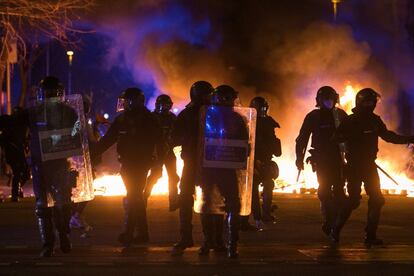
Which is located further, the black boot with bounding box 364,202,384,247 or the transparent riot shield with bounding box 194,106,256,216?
the black boot with bounding box 364,202,384,247

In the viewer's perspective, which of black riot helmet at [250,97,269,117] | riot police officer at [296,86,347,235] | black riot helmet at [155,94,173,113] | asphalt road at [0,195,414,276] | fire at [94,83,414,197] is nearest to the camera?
asphalt road at [0,195,414,276]

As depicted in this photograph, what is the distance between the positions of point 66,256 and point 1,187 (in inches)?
566

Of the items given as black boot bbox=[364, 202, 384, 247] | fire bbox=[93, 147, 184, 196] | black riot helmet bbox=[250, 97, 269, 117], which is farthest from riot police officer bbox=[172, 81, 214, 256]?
fire bbox=[93, 147, 184, 196]

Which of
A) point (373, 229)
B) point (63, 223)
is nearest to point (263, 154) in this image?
point (373, 229)

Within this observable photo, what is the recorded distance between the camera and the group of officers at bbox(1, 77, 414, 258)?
29.9 feet

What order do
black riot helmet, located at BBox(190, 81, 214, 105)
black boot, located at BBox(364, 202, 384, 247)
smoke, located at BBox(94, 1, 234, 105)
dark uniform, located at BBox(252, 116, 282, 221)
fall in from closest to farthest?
black riot helmet, located at BBox(190, 81, 214, 105) < black boot, located at BBox(364, 202, 384, 247) < dark uniform, located at BBox(252, 116, 282, 221) < smoke, located at BBox(94, 1, 234, 105)

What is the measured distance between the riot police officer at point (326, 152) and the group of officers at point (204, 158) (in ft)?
0.04

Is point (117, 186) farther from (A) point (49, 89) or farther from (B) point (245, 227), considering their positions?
(A) point (49, 89)

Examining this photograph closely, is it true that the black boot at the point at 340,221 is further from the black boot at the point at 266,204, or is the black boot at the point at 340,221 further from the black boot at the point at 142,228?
the black boot at the point at 266,204

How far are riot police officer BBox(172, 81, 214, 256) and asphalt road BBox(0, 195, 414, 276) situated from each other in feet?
0.83

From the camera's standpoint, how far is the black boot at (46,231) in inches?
358

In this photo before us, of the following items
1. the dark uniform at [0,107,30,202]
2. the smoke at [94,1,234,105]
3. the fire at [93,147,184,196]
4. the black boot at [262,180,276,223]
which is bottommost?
the black boot at [262,180,276,223]

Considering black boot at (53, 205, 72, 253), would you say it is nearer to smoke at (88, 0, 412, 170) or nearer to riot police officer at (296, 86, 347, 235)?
riot police officer at (296, 86, 347, 235)

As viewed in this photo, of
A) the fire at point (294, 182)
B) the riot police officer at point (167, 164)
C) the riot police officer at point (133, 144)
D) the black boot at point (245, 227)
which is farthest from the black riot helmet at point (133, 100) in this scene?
the fire at point (294, 182)
